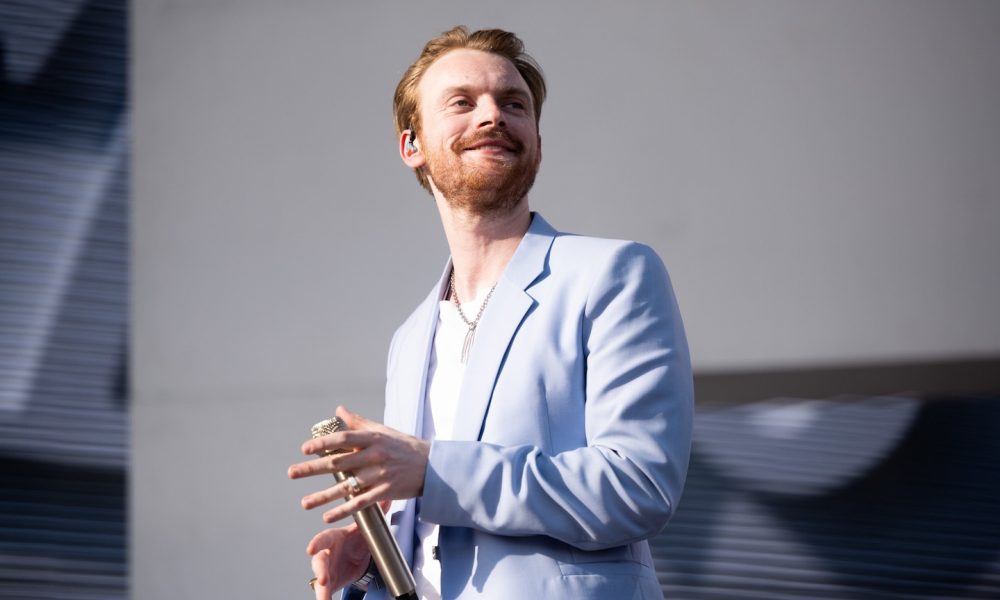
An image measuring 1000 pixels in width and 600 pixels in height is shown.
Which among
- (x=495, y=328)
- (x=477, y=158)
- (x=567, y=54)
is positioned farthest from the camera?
(x=567, y=54)

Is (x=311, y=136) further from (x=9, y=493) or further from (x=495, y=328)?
(x=495, y=328)

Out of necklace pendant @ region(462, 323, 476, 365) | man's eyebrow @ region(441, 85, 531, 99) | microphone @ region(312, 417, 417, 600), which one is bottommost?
microphone @ region(312, 417, 417, 600)

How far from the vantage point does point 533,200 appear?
3791 mm

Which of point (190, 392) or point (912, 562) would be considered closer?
point (912, 562)

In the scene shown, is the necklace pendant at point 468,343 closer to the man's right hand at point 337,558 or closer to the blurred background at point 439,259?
the man's right hand at point 337,558

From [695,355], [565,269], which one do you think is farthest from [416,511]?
[695,355]

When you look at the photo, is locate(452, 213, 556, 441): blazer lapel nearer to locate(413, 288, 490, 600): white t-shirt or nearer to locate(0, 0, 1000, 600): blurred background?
locate(413, 288, 490, 600): white t-shirt

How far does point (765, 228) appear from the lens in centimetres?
361

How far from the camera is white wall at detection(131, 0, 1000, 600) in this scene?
11.7ft

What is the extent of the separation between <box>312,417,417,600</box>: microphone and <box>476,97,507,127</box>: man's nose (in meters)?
0.66

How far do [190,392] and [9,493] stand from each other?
796 mm

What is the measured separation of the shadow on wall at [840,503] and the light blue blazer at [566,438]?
2.10 meters

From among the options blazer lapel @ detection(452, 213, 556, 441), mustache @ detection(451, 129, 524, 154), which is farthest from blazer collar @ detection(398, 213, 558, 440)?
mustache @ detection(451, 129, 524, 154)

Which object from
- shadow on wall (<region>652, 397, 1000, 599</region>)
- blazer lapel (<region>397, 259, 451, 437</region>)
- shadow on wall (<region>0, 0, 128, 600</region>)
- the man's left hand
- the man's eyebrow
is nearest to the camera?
the man's left hand
